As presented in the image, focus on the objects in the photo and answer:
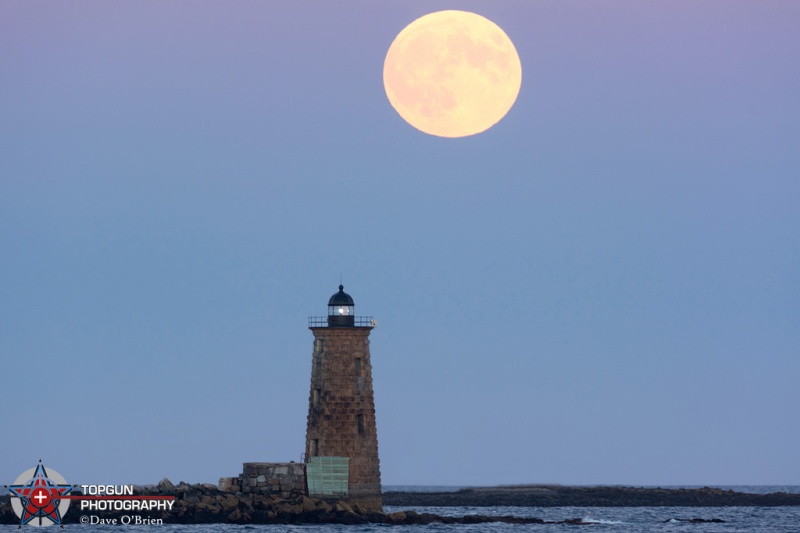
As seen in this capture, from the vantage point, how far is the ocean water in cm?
6725

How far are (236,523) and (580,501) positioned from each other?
5171cm

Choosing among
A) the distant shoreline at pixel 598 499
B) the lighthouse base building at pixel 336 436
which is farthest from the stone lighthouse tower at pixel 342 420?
the distant shoreline at pixel 598 499

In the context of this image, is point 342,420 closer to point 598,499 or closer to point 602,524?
point 602,524

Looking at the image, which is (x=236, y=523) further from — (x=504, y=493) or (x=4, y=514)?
(x=504, y=493)

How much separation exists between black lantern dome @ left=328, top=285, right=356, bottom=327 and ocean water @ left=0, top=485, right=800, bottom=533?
924 centimetres

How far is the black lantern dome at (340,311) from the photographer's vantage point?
71.1m

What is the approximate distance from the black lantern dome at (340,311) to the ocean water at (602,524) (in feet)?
30.3

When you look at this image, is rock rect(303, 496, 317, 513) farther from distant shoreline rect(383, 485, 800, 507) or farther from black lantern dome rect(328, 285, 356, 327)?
distant shoreline rect(383, 485, 800, 507)

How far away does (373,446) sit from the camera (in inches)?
2788

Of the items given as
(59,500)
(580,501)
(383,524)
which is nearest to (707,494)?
(580,501)

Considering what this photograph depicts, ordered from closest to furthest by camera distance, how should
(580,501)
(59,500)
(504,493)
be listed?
(59,500) < (580,501) < (504,493)

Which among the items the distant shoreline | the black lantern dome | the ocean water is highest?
the black lantern dome

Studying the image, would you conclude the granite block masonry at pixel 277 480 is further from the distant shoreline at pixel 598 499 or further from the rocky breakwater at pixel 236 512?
the distant shoreline at pixel 598 499

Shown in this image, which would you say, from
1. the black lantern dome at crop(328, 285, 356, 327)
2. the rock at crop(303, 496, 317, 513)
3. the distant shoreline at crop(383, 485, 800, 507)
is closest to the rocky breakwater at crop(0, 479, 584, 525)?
the rock at crop(303, 496, 317, 513)
